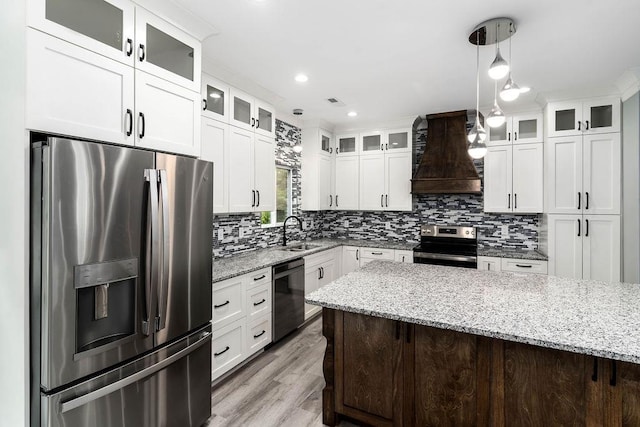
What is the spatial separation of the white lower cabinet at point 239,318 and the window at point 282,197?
1235 mm

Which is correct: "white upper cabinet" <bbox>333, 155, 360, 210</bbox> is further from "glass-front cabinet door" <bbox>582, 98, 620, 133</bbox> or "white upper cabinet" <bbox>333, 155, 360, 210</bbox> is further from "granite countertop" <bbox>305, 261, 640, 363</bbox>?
"glass-front cabinet door" <bbox>582, 98, 620, 133</bbox>

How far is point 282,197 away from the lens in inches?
176

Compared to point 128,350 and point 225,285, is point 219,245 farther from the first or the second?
point 128,350

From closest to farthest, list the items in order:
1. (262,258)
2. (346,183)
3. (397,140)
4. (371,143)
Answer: (262,258) → (397,140) → (371,143) → (346,183)

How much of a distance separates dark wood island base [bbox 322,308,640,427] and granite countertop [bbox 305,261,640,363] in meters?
0.16

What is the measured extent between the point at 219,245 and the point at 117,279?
1.75 m

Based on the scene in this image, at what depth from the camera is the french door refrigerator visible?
135 cm

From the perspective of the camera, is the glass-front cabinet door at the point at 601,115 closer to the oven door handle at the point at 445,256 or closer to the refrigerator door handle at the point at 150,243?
the oven door handle at the point at 445,256

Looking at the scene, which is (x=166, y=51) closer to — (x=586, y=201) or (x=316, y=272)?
(x=316, y=272)

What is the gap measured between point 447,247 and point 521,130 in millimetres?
1730

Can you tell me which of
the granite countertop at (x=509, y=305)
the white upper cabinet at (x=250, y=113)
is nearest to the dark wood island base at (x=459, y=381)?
the granite countertop at (x=509, y=305)

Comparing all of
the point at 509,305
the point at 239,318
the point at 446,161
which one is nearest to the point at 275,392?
the point at 239,318

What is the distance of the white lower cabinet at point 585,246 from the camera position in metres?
3.30

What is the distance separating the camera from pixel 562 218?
11.6 ft
